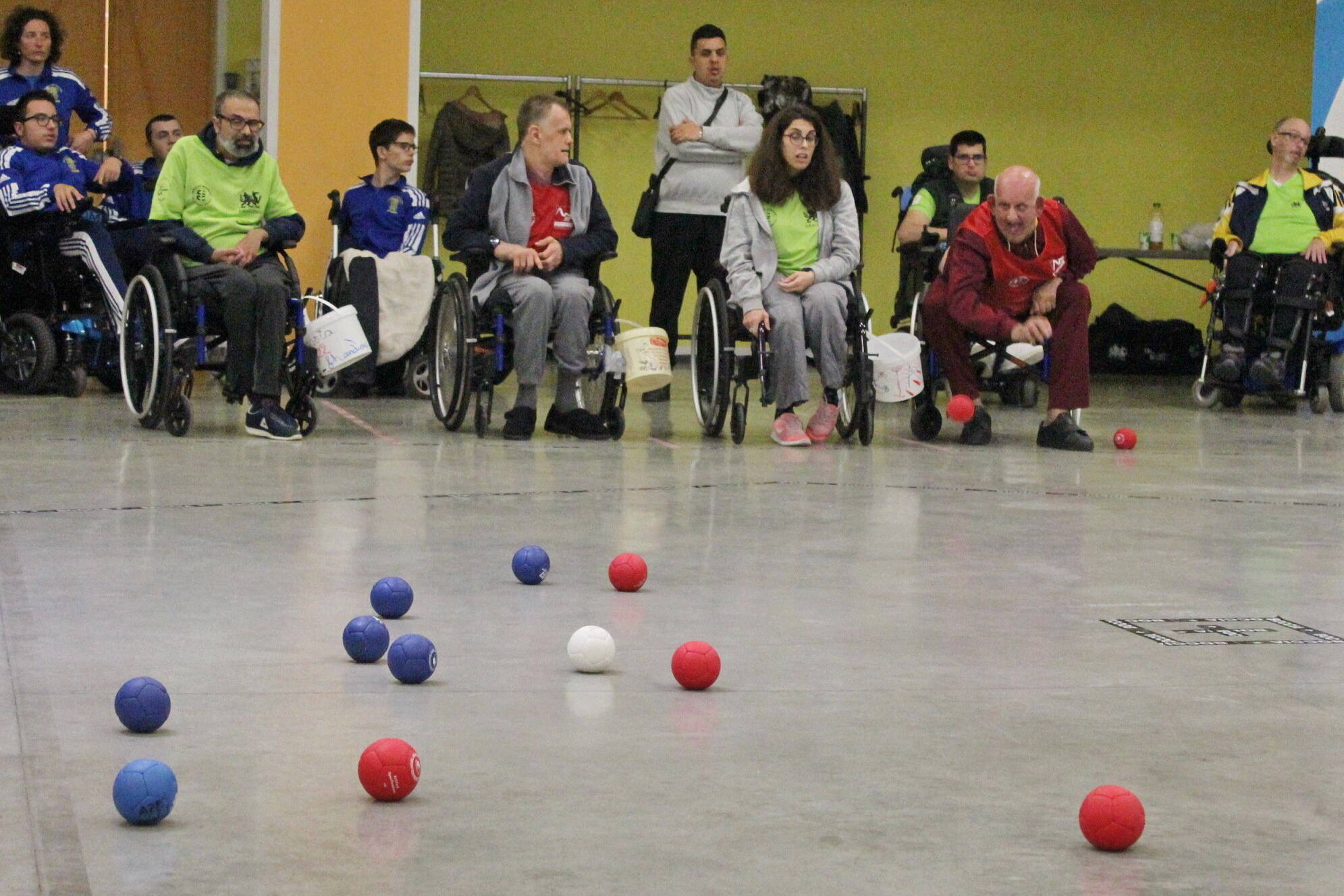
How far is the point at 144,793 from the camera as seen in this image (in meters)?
1.93

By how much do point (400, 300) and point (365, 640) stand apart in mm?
5246

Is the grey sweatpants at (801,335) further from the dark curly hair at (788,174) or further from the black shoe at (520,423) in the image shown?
the black shoe at (520,423)

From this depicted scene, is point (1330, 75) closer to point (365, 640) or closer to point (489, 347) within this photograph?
point (489, 347)

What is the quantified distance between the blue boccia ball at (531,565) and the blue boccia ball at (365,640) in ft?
2.28

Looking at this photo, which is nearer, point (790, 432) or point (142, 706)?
point (142, 706)

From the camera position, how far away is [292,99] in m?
8.91

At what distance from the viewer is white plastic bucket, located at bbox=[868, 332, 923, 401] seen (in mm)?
6590

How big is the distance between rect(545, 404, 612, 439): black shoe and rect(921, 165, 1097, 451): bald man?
4.17ft

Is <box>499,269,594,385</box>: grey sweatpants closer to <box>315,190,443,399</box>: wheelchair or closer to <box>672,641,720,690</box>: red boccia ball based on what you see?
<box>315,190,443,399</box>: wheelchair

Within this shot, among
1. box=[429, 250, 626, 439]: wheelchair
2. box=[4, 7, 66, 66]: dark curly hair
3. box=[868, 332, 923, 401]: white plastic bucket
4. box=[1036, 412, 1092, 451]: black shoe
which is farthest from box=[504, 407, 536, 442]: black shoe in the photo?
box=[4, 7, 66, 66]: dark curly hair

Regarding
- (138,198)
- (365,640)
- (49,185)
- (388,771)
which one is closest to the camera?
(388,771)

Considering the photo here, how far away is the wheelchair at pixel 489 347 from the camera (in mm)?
6398

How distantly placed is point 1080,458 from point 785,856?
450 centimetres

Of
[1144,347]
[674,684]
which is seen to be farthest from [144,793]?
[1144,347]
